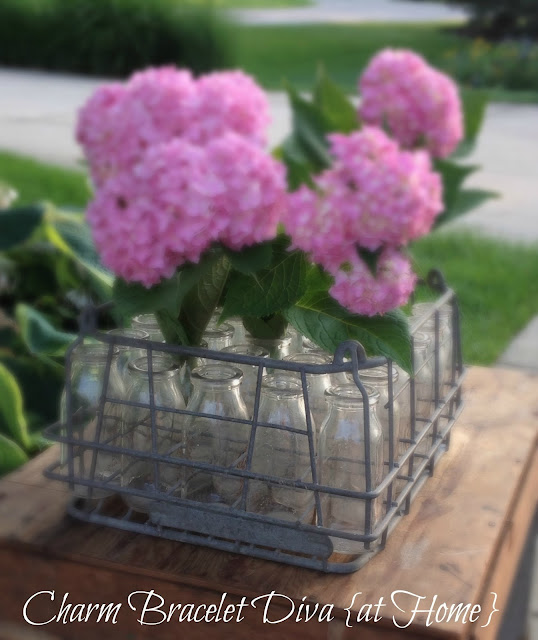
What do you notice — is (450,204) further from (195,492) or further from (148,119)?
(195,492)

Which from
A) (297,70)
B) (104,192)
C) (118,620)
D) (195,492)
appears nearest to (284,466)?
(195,492)

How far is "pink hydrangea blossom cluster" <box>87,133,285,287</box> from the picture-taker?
0.89 m

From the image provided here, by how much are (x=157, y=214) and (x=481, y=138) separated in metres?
7.54

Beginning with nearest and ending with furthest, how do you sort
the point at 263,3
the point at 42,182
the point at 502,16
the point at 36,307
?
the point at 36,307 → the point at 42,182 → the point at 502,16 → the point at 263,3

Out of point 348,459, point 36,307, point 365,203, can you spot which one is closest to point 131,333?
point 348,459

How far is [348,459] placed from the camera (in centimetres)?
111

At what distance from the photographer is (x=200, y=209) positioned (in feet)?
2.94

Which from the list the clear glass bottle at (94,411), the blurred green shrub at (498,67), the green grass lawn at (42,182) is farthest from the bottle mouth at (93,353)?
the blurred green shrub at (498,67)

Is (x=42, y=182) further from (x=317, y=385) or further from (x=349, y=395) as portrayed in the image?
(x=349, y=395)

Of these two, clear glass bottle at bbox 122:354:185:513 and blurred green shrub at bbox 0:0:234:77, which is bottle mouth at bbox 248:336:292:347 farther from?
blurred green shrub at bbox 0:0:234:77

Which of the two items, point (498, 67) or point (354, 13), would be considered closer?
point (498, 67)

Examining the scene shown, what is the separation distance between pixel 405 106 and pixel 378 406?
1.29 ft

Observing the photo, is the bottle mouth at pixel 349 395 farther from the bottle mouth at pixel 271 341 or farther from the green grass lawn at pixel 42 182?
the green grass lawn at pixel 42 182

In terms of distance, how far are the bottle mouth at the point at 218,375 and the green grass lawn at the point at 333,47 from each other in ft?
33.3
